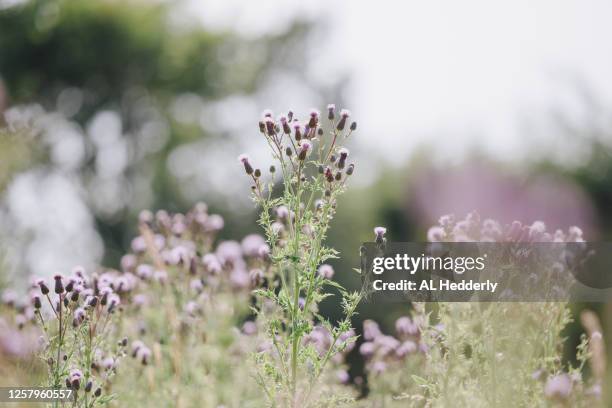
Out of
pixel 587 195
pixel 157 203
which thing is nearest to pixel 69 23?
pixel 157 203

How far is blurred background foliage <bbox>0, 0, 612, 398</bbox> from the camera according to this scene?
10.8 m

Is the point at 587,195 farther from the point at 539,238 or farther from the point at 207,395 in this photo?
the point at 207,395

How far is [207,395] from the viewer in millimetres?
4207

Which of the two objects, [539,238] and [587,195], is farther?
[587,195]

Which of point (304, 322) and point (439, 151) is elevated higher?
point (439, 151)

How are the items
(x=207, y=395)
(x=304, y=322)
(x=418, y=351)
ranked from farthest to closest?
(x=418, y=351)
(x=207, y=395)
(x=304, y=322)

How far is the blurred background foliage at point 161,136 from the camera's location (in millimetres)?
10836

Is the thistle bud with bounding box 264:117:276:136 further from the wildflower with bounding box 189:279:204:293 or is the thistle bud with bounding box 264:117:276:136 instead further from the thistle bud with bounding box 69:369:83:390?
the wildflower with bounding box 189:279:204:293

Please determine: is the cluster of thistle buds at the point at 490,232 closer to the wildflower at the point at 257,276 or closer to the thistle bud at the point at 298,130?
the thistle bud at the point at 298,130

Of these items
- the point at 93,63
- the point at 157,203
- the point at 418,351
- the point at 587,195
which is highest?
the point at 93,63

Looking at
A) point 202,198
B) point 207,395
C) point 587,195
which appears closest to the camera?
point 207,395

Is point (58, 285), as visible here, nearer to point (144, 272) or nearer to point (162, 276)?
point (162, 276)

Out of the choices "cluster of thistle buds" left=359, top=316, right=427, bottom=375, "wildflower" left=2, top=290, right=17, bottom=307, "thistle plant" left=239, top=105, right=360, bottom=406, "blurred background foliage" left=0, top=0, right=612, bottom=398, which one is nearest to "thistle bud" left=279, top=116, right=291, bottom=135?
"thistle plant" left=239, top=105, right=360, bottom=406

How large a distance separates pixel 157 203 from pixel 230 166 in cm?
186
